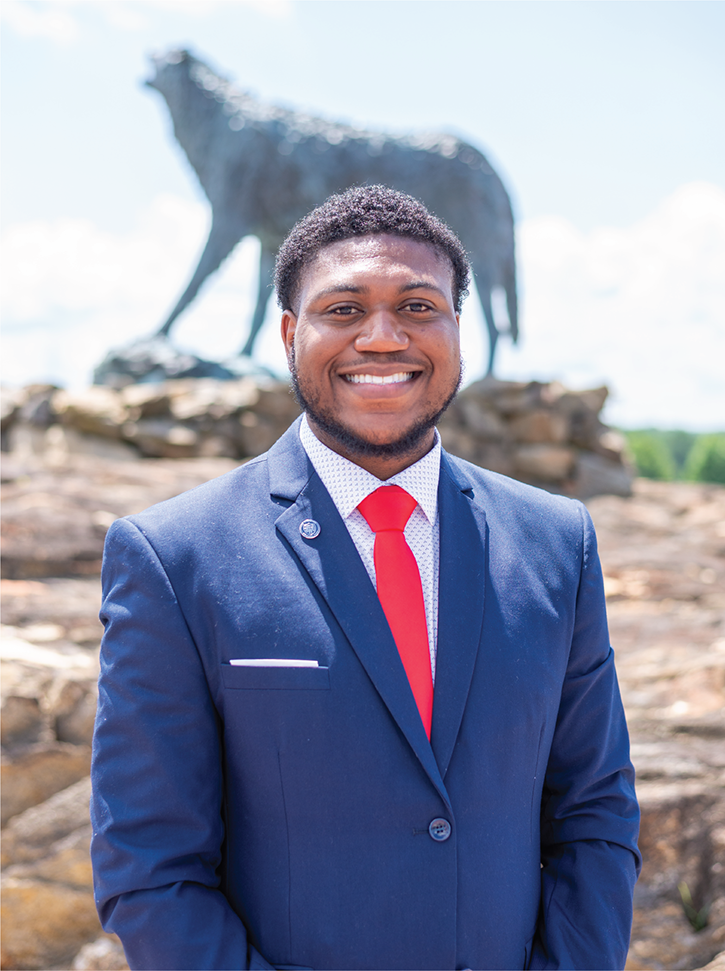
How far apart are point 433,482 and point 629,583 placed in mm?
3651

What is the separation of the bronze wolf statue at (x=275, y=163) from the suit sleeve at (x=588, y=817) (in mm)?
7128

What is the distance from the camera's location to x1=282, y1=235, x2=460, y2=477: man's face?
1307 mm

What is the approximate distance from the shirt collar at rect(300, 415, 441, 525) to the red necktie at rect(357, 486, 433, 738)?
2 centimetres

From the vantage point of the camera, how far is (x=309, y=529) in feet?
4.33

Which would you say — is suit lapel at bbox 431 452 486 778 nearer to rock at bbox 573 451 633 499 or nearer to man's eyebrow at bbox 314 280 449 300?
man's eyebrow at bbox 314 280 449 300

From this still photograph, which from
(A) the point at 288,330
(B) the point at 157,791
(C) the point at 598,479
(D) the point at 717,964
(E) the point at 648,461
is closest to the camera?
(B) the point at 157,791

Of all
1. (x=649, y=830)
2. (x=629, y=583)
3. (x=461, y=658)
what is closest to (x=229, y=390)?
(x=629, y=583)

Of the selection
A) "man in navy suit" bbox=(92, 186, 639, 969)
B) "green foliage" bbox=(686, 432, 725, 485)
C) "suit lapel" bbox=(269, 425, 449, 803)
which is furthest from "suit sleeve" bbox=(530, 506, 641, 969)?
"green foliage" bbox=(686, 432, 725, 485)

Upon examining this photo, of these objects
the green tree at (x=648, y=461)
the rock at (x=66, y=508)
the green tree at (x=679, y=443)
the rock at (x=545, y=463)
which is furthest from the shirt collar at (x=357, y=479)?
the green tree at (x=679, y=443)

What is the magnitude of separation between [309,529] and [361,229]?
19.9 inches

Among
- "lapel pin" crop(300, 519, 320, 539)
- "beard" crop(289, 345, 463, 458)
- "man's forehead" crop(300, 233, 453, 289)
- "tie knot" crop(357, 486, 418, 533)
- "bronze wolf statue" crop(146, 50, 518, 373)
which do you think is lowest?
"lapel pin" crop(300, 519, 320, 539)

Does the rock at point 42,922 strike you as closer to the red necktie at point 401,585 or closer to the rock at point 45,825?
the rock at point 45,825

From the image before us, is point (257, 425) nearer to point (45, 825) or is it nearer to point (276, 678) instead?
point (45, 825)

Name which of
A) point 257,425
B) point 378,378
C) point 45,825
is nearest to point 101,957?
point 45,825
